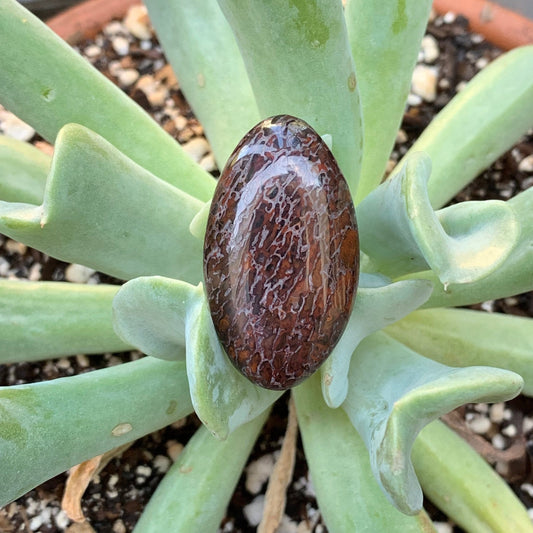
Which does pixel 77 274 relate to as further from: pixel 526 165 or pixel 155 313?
pixel 526 165

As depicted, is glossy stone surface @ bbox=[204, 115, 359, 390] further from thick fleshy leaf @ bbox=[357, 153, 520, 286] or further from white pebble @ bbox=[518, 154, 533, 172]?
white pebble @ bbox=[518, 154, 533, 172]

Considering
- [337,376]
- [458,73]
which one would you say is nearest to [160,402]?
[337,376]

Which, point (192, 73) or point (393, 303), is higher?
point (192, 73)

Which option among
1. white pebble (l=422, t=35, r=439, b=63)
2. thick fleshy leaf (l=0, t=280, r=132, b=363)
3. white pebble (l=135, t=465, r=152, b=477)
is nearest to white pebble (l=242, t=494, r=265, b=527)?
white pebble (l=135, t=465, r=152, b=477)

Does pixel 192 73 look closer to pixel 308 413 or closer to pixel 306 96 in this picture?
pixel 306 96

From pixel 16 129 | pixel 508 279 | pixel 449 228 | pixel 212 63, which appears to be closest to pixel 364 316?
pixel 449 228

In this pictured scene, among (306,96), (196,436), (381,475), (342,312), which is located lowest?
(196,436)
